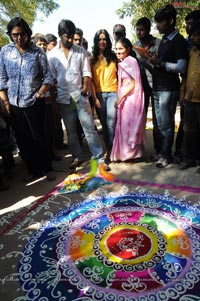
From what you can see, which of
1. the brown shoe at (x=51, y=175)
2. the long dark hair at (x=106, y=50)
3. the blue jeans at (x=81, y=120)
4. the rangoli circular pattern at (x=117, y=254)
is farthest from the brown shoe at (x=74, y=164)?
the long dark hair at (x=106, y=50)

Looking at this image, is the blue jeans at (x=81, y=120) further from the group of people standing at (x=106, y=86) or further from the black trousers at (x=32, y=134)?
the black trousers at (x=32, y=134)

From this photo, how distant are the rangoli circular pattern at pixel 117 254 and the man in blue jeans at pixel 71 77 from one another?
1320 millimetres

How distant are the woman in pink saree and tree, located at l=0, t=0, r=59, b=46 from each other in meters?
13.6

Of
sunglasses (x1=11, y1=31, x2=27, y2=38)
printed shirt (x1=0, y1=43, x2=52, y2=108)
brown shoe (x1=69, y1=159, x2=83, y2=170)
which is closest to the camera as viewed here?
sunglasses (x1=11, y1=31, x2=27, y2=38)

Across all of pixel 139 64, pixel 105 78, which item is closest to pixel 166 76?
pixel 139 64

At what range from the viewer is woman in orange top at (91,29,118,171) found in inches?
141

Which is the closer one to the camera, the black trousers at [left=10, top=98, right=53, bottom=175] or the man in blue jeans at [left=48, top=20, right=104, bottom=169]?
the black trousers at [left=10, top=98, right=53, bottom=175]

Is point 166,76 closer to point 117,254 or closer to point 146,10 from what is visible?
point 117,254

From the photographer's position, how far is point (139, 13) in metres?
11.7

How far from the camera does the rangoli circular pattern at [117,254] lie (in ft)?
6.21

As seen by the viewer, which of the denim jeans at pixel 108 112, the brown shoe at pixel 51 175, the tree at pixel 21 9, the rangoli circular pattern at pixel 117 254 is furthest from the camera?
the tree at pixel 21 9

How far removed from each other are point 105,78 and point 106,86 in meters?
0.10

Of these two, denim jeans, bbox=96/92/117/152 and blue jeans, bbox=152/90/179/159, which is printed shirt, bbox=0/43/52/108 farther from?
blue jeans, bbox=152/90/179/159

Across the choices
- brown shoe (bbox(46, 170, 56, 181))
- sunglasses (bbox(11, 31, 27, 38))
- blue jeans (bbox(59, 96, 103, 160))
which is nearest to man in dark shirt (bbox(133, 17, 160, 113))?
blue jeans (bbox(59, 96, 103, 160))
